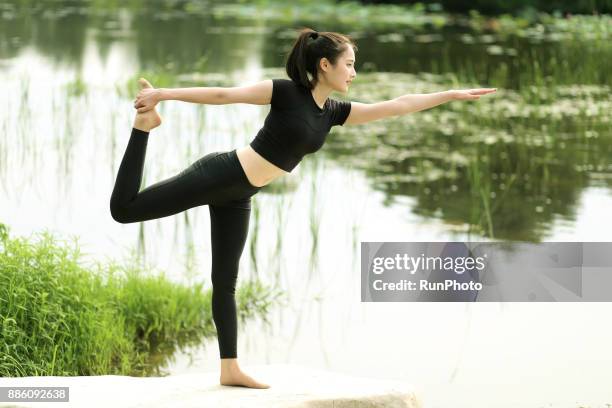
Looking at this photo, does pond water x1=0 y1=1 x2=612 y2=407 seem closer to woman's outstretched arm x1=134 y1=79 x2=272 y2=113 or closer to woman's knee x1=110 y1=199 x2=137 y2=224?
woman's outstretched arm x1=134 y1=79 x2=272 y2=113

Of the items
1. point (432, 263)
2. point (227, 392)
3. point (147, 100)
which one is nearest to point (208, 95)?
point (147, 100)

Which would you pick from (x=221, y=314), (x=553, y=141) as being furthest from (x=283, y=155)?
(x=553, y=141)

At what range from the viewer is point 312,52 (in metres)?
3.89

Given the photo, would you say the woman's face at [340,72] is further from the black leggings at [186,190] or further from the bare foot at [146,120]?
the bare foot at [146,120]

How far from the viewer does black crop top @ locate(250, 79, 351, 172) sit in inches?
150

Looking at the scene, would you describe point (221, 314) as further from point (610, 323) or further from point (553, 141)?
point (553, 141)

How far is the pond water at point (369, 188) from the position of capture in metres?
5.51

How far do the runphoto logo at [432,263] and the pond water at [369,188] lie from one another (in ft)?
0.71

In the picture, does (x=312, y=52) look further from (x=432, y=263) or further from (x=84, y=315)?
(x=432, y=263)

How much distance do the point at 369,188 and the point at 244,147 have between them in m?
4.22

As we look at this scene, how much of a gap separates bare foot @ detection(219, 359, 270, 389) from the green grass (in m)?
0.93

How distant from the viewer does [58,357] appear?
487 cm

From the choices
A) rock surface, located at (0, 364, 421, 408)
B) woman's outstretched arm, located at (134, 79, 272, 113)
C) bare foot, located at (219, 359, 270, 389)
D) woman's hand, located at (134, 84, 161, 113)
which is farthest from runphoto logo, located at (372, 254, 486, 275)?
woman's hand, located at (134, 84, 161, 113)

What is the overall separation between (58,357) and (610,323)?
8.90 feet
